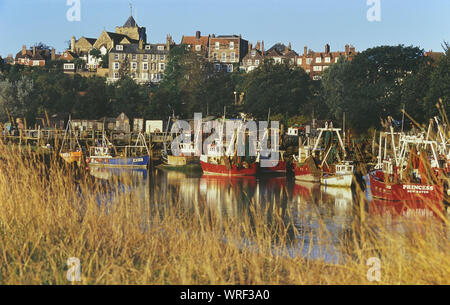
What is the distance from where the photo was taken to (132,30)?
386 feet

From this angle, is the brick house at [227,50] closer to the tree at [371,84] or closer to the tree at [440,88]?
the tree at [371,84]

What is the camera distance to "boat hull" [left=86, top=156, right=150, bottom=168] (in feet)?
164

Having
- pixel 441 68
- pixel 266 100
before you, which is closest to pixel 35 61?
pixel 266 100

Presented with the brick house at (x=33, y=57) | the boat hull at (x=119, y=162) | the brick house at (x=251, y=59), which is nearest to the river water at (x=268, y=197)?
the boat hull at (x=119, y=162)

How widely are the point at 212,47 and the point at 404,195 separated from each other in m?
78.5

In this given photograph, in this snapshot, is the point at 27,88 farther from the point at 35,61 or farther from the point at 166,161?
the point at 35,61

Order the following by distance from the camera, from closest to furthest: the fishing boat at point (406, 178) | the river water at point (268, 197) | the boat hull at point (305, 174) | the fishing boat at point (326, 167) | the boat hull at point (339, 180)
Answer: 1. the river water at point (268, 197)
2. the fishing boat at point (406, 178)
3. the boat hull at point (339, 180)
4. the fishing boat at point (326, 167)
5. the boat hull at point (305, 174)

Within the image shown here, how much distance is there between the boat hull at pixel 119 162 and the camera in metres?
49.8

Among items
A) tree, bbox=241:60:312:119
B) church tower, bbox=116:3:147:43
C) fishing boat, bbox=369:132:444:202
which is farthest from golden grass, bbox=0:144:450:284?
church tower, bbox=116:3:147:43

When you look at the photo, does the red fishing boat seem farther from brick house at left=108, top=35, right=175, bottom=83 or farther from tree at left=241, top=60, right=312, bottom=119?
brick house at left=108, top=35, right=175, bottom=83

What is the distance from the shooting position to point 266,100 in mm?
67188

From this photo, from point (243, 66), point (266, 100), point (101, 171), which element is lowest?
point (101, 171)

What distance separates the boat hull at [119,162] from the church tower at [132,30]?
67.0 m
